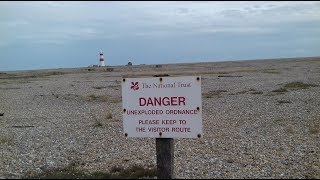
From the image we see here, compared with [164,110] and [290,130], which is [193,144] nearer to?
[290,130]

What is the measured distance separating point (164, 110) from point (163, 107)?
0.05 metres

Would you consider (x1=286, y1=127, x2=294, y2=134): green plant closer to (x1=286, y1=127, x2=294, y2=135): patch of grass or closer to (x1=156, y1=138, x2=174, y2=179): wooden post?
(x1=286, y1=127, x2=294, y2=135): patch of grass

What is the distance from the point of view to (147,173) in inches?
332

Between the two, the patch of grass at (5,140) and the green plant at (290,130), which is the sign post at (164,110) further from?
the green plant at (290,130)

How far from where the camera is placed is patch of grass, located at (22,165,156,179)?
809 centimetres

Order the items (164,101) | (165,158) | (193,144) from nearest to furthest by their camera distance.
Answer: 1. (164,101)
2. (165,158)
3. (193,144)

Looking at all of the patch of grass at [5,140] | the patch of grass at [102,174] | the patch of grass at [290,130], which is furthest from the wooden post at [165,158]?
the patch of grass at [290,130]

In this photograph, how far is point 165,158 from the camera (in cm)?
751

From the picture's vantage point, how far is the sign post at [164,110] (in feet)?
23.9

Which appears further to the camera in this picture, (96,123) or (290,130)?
(96,123)

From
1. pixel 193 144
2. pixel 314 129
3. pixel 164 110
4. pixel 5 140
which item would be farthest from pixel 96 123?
pixel 164 110

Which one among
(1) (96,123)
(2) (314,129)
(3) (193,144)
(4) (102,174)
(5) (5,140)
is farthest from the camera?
(1) (96,123)

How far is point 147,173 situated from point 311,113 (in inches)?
463

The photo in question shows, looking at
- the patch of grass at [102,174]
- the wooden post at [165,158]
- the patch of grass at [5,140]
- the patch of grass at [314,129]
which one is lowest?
the patch of grass at [314,129]
